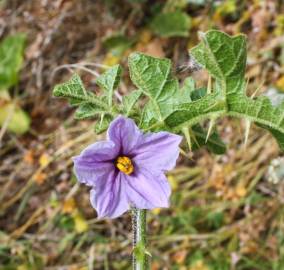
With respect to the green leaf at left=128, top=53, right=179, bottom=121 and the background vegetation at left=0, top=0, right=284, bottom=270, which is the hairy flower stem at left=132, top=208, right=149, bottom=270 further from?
the background vegetation at left=0, top=0, right=284, bottom=270

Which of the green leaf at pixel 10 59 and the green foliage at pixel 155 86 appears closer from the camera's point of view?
the green foliage at pixel 155 86

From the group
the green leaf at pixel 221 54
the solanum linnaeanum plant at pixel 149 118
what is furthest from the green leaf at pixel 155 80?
the green leaf at pixel 221 54

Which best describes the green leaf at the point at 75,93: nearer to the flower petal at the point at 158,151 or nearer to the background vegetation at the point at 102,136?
the flower petal at the point at 158,151

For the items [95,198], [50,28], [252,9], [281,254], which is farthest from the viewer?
[50,28]

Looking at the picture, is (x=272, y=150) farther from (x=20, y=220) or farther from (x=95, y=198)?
(x=95, y=198)

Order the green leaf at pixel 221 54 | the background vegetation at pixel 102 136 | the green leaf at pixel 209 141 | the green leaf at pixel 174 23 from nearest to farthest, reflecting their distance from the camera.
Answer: the green leaf at pixel 221 54
the green leaf at pixel 209 141
the background vegetation at pixel 102 136
the green leaf at pixel 174 23

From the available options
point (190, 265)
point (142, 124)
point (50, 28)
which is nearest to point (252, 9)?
point (50, 28)

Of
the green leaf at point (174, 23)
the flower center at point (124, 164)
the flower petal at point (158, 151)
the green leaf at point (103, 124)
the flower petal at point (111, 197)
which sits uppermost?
the green leaf at point (103, 124)

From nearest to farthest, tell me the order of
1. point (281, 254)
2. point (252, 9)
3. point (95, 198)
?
point (95, 198) → point (281, 254) → point (252, 9)

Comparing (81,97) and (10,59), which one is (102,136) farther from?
(81,97)
